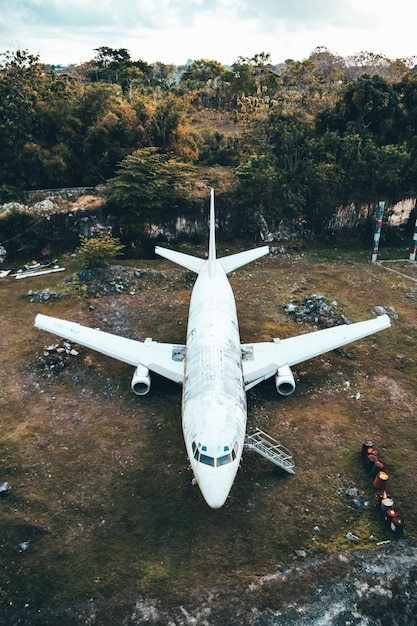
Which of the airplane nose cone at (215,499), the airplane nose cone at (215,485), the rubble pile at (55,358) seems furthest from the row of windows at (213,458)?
the rubble pile at (55,358)

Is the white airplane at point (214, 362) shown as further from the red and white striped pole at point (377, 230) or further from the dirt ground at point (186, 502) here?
the red and white striped pole at point (377, 230)

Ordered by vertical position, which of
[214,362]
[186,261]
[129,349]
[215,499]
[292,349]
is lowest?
[215,499]

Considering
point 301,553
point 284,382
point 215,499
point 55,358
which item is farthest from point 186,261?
point 301,553

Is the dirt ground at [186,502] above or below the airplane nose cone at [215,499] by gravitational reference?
below

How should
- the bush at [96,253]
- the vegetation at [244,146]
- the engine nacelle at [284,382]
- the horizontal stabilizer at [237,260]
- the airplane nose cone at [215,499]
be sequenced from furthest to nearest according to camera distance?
1. the vegetation at [244,146]
2. the bush at [96,253]
3. the horizontal stabilizer at [237,260]
4. the engine nacelle at [284,382]
5. the airplane nose cone at [215,499]

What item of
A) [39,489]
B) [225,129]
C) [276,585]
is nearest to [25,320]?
[39,489]

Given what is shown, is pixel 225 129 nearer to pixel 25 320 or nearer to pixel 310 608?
pixel 25 320

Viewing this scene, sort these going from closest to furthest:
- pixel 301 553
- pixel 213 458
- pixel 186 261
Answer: pixel 213 458 < pixel 301 553 < pixel 186 261

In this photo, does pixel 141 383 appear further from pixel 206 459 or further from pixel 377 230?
pixel 377 230
